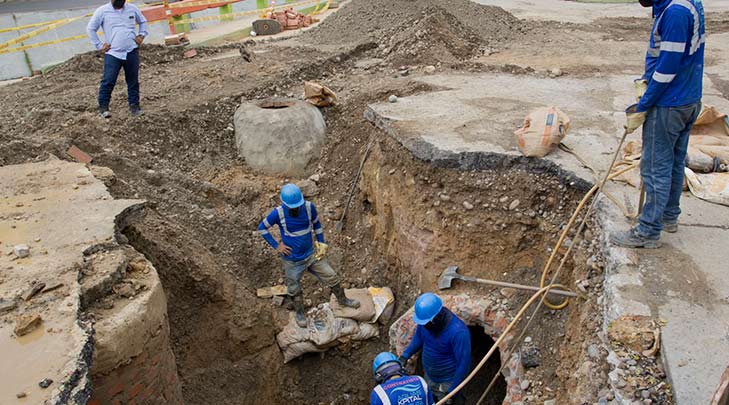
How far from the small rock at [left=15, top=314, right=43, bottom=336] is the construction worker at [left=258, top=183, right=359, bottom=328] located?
2357mm

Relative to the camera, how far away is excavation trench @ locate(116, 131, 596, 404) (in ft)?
16.2

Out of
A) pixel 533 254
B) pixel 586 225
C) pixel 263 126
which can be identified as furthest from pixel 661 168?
pixel 263 126

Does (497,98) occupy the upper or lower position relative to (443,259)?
upper

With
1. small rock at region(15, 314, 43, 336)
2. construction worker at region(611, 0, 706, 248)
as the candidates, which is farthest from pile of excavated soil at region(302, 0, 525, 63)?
small rock at region(15, 314, 43, 336)

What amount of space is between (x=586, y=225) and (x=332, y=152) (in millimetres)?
3965

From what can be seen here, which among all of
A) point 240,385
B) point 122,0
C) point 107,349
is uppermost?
point 122,0

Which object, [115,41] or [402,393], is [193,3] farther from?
[402,393]

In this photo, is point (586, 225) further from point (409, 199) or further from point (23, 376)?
point (23, 376)

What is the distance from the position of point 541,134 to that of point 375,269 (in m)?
2.53

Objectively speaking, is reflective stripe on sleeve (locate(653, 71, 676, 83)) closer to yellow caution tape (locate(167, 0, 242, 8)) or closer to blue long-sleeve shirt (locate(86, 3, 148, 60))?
blue long-sleeve shirt (locate(86, 3, 148, 60))

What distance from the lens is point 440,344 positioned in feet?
15.3

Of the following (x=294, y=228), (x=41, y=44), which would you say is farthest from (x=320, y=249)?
(x=41, y=44)

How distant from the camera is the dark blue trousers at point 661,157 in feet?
11.9

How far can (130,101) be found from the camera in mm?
7609
